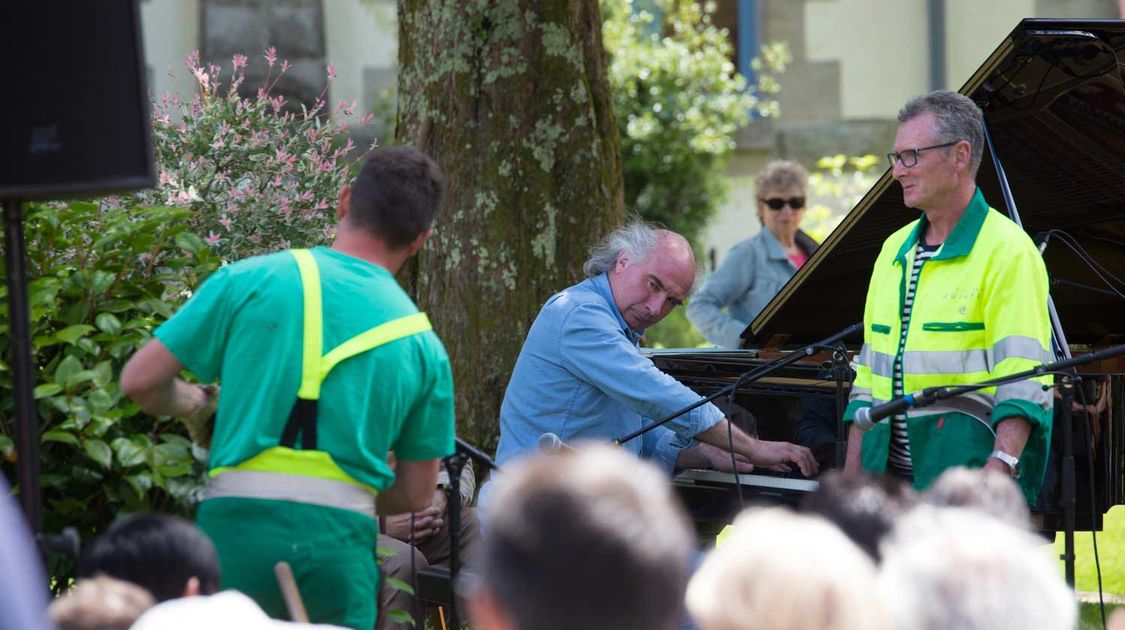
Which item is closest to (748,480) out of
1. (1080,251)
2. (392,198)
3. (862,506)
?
(1080,251)

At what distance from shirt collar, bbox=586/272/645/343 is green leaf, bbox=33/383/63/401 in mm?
1907

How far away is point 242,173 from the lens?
555 cm

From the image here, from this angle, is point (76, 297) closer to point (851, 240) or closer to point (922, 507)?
point (922, 507)

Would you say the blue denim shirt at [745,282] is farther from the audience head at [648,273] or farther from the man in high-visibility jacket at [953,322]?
the man in high-visibility jacket at [953,322]

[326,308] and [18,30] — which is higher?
[18,30]

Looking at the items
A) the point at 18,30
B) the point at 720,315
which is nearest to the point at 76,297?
the point at 18,30

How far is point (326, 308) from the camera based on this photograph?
3379mm

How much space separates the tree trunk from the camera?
22.7 ft

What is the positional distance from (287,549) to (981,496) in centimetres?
147

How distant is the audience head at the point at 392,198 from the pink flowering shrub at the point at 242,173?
1.83m

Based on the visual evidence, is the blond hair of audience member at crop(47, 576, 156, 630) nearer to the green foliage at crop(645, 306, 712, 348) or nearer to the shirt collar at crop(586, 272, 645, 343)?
the shirt collar at crop(586, 272, 645, 343)

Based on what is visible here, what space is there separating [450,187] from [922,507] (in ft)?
15.0

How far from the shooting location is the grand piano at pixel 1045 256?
16.3 ft

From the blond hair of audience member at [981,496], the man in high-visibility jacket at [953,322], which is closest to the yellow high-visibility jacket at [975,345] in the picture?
the man in high-visibility jacket at [953,322]
